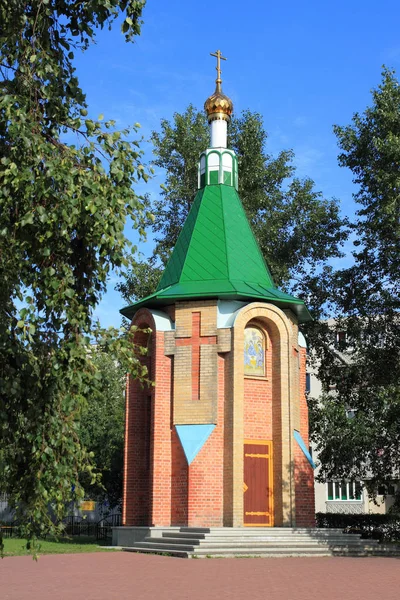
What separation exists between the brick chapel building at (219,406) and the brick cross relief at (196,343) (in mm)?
25

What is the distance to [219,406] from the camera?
17.8m

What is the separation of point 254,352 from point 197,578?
8.14 m

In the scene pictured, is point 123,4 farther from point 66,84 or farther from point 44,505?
point 44,505

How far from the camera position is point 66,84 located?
6.58m

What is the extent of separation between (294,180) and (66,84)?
22281 millimetres

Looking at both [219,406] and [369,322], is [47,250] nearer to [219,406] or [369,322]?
[219,406]

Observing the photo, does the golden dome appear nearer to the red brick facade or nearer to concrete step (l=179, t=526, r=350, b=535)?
the red brick facade

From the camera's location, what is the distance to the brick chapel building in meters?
17.3

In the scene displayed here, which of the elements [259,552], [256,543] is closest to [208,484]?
[256,543]

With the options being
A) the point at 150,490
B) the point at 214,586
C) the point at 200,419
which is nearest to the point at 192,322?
the point at 200,419

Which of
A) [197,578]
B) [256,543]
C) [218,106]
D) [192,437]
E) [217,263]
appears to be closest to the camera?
[197,578]

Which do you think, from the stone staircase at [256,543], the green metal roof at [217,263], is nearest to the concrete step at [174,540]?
the stone staircase at [256,543]

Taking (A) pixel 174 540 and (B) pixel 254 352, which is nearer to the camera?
(A) pixel 174 540

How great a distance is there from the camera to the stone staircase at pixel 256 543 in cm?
1507
